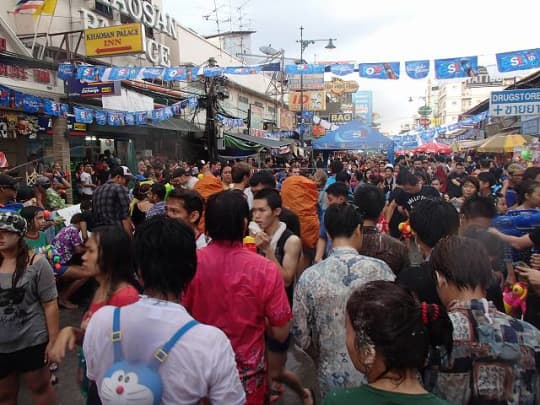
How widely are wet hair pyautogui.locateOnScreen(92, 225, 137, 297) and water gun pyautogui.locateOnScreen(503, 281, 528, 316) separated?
8.19 feet

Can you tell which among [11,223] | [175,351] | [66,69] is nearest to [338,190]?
[11,223]

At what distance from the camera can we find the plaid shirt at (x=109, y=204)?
5195 millimetres

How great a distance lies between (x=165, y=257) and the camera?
5.73 ft

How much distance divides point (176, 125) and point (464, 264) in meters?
16.4

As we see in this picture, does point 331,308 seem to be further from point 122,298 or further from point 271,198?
point 271,198

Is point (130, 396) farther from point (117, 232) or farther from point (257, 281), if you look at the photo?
point (117, 232)

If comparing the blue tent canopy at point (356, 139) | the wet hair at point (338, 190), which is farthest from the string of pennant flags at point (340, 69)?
the wet hair at point (338, 190)

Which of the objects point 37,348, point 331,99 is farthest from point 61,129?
point 331,99

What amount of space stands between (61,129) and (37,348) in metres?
11.0

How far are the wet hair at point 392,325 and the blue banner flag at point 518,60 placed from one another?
1137 centimetres

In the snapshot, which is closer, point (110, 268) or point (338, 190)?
point (110, 268)

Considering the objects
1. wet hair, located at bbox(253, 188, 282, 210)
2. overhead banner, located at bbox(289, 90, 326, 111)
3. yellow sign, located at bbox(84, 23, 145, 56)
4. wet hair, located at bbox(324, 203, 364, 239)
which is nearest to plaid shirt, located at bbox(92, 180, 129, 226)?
wet hair, located at bbox(253, 188, 282, 210)

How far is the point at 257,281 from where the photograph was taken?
7.37ft

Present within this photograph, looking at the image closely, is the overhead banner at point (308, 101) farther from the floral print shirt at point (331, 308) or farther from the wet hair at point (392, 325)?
the wet hair at point (392, 325)
